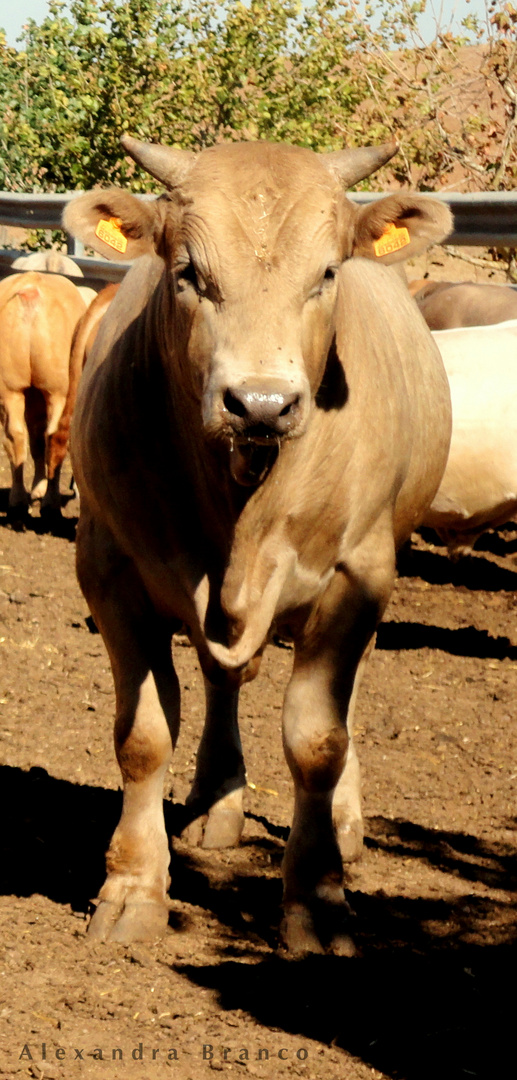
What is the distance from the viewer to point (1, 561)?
8273 mm

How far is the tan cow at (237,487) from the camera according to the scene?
2.98 meters

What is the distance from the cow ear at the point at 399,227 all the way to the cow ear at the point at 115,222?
524 millimetres

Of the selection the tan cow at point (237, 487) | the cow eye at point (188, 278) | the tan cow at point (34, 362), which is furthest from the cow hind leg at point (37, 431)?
the cow eye at point (188, 278)

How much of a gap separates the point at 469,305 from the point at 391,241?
6406 mm

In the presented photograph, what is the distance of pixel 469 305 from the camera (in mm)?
9586

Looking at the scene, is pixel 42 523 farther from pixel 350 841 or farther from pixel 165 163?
pixel 165 163

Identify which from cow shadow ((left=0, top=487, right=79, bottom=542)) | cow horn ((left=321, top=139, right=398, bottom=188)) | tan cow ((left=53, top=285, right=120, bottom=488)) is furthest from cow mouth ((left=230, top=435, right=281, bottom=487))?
cow shadow ((left=0, top=487, right=79, bottom=542))

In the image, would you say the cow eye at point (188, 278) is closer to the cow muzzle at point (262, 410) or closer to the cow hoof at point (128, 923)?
the cow muzzle at point (262, 410)

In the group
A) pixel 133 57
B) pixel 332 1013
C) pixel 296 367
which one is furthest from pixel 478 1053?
pixel 133 57

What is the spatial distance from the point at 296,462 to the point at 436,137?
31.6 ft

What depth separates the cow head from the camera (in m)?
2.68

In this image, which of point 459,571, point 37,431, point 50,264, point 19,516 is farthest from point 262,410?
point 50,264

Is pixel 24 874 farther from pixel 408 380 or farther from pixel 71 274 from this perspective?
pixel 71 274

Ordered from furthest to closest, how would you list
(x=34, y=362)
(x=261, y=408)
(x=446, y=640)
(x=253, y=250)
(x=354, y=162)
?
1. (x=34, y=362)
2. (x=446, y=640)
3. (x=354, y=162)
4. (x=253, y=250)
5. (x=261, y=408)
